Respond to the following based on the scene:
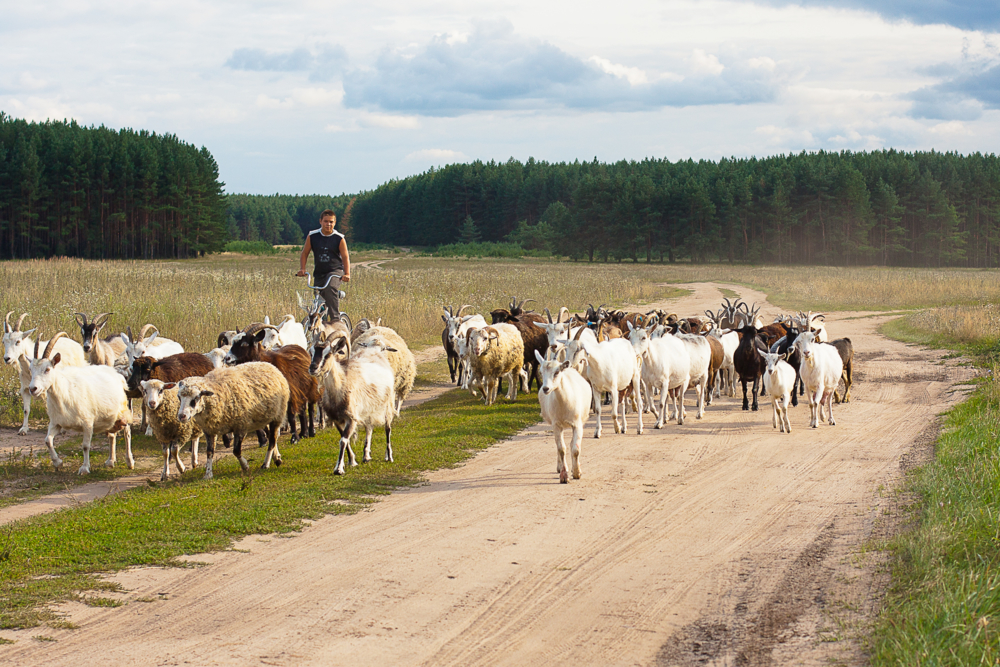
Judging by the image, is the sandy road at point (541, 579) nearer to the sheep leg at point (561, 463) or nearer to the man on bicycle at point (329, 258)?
the sheep leg at point (561, 463)

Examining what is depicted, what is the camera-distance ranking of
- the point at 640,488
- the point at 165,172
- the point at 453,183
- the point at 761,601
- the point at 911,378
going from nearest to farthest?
the point at 761,601
the point at 640,488
the point at 911,378
the point at 165,172
the point at 453,183

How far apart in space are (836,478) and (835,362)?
14.3 feet

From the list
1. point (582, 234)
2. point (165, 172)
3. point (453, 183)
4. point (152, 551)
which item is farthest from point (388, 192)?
point (152, 551)

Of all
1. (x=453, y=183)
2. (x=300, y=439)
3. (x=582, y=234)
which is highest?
(x=453, y=183)

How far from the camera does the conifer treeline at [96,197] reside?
67125 mm

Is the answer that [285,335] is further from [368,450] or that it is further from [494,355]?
[368,450]

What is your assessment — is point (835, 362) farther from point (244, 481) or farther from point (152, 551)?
point (152, 551)

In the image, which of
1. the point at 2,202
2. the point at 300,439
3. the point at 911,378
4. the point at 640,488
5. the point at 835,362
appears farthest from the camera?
the point at 2,202

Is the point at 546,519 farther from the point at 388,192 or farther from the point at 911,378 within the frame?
the point at 388,192

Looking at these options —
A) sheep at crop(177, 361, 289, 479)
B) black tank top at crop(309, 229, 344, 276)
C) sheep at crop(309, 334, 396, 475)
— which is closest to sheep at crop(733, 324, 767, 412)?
sheep at crop(309, 334, 396, 475)

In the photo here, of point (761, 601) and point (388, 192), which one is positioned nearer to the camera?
point (761, 601)

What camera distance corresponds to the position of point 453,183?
125438mm

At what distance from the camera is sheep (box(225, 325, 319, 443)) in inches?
455

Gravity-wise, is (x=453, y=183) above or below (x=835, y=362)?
above
